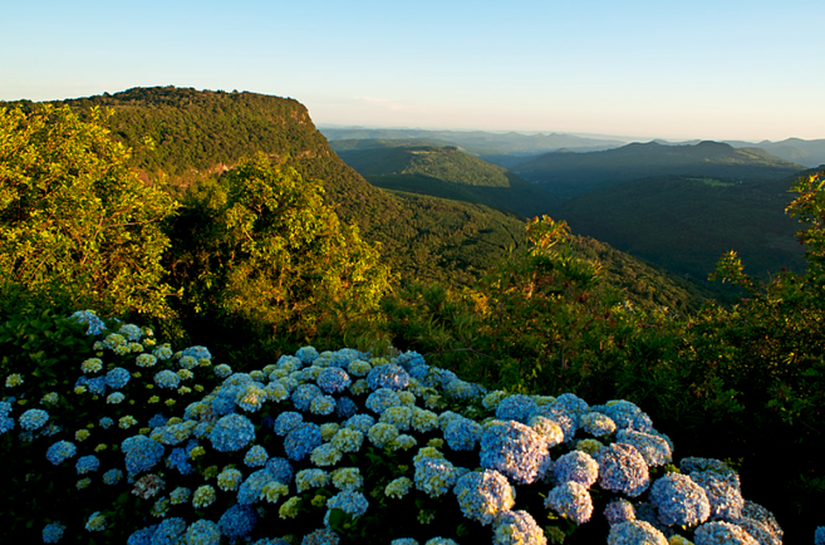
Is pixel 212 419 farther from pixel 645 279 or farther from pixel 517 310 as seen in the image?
pixel 645 279

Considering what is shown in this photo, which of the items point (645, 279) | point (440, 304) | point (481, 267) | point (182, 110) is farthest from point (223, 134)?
point (440, 304)

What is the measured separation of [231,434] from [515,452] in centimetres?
188

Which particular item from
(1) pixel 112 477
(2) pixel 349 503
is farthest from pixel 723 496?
(1) pixel 112 477

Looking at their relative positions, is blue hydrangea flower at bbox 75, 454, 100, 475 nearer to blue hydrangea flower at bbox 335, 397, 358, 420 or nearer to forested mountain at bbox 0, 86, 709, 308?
blue hydrangea flower at bbox 335, 397, 358, 420

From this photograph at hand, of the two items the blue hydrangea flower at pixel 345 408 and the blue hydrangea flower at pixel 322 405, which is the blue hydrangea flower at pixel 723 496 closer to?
the blue hydrangea flower at pixel 345 408

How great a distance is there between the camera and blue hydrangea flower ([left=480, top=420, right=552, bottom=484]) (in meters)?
2.19

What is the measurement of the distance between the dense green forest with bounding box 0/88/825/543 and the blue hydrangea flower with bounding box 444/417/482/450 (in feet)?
4.52

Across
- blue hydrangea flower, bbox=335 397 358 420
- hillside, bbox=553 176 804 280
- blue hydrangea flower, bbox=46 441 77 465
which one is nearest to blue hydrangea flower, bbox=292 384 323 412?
blue hydrangea flower, bbox=335 397 358 420

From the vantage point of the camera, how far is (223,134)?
Answer: 8450 cm

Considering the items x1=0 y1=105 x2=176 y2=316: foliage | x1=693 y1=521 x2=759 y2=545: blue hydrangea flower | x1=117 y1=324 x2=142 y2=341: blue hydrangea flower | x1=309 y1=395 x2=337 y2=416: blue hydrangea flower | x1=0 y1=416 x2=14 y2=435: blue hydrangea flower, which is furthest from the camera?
x1=0 y1=105 x2=176 y2=316: foliage

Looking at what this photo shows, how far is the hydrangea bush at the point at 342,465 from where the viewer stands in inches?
82.1

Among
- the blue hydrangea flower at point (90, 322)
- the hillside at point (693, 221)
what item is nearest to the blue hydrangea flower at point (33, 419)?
the blue hydrangea flower at point (90, 322)

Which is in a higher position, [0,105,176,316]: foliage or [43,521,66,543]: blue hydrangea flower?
[0,105,176,316]: foliage

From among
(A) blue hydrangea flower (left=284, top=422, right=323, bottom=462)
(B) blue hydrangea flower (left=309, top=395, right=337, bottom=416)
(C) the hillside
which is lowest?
(C) the hillside
